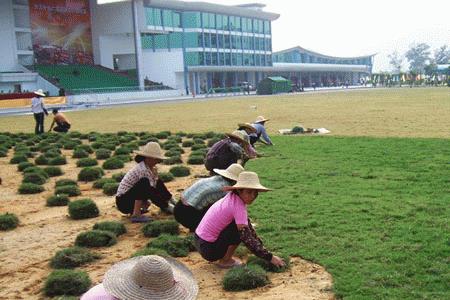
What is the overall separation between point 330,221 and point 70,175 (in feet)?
21.5

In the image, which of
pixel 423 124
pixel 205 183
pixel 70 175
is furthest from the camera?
pixel 423 124

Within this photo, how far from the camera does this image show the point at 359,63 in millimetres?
134375

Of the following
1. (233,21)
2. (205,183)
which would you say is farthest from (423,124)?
(233,21)

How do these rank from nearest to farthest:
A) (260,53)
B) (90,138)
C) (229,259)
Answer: (229,259) < (90,138) < (260,53)

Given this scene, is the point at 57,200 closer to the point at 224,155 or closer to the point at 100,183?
the point at 100,183

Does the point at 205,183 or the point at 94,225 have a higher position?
the point at 205,183

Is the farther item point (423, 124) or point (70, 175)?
point (423, 124)

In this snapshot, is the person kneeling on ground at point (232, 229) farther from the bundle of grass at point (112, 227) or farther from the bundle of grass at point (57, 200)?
the bundle of grass at point (57, 200)

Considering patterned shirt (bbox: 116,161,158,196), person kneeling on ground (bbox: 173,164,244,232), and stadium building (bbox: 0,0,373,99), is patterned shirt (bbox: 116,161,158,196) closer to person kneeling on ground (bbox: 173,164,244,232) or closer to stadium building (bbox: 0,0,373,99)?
person kneeling on ground (bbox: 173,164,244,232)

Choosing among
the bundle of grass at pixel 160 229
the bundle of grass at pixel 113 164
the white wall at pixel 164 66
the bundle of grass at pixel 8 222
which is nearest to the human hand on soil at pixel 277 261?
the bundle of grass at pixel 160 229

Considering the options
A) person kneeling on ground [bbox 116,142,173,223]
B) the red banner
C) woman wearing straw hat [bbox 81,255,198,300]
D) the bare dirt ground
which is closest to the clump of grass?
the bare dirt ground

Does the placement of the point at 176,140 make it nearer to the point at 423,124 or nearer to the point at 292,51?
the point at 423,124

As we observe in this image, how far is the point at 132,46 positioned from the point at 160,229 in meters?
62.9

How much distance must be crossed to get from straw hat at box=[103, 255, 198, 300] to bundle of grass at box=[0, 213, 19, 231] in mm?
5024
